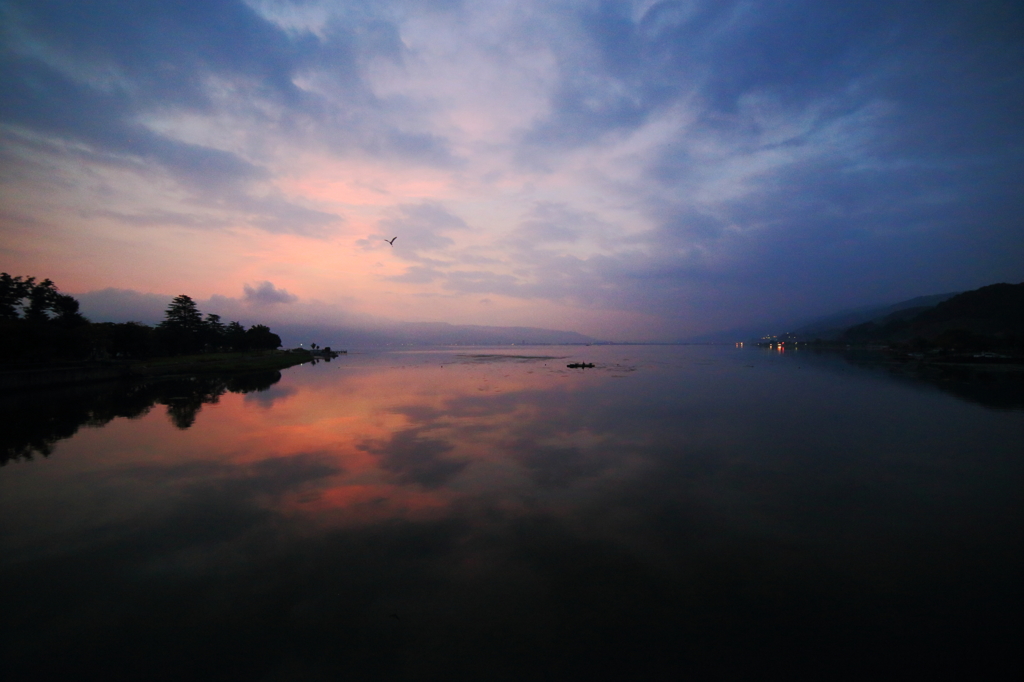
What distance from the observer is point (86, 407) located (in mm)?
23578

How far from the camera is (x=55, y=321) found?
148 ft

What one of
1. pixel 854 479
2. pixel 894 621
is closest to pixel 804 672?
pixel 894 621

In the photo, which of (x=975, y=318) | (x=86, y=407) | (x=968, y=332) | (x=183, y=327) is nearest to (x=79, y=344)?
(x=86, y=407)

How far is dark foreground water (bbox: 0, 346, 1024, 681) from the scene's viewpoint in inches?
207

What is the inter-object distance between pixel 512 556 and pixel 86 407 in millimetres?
29251

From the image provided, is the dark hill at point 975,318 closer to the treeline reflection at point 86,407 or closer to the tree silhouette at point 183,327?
the treeline reflection at point 86,407

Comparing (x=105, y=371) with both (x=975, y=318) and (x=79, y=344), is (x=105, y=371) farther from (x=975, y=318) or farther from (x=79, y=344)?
(x=975, y=318)

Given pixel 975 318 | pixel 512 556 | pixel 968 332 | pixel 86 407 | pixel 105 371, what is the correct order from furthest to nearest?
pixel 975 318
pixel 968 332
pixel 105 371
pixel 86 407
pixel 512 556

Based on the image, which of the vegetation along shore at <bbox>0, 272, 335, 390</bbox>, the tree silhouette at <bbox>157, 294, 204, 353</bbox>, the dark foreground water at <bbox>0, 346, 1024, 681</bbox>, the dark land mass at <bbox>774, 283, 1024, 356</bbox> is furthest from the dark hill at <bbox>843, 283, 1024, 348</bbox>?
the tree silhouette at <bbox>157, 294, 204, 353</bbox>

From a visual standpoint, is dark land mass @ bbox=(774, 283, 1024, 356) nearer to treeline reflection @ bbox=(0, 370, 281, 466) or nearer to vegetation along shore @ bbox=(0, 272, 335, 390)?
treeline reflection @ bbox=(0, 370, 281, 466)

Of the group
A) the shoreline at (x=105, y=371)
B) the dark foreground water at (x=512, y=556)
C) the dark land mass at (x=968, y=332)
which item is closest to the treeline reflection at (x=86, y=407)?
the dark foreground water at (x=512, y=556)

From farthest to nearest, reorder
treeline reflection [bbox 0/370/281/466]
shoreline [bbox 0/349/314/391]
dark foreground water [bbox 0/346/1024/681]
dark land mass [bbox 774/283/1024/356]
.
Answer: dark land mass [bbox 774/283/1024/356] < shoreline [bbox 0/349/314/391] < treeline reflection [bbox 0/370/281/466] < dark foreground water [bbox 0/346/1024/681]

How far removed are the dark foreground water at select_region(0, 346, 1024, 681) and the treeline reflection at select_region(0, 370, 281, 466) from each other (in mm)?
688

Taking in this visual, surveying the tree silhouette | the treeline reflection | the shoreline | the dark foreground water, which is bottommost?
the dark foreground water
